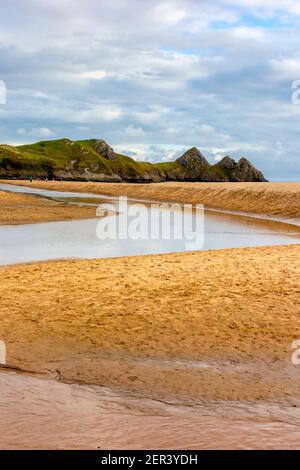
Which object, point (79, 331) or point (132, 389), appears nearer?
point (132, 389)

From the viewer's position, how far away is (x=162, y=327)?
37.6 feet

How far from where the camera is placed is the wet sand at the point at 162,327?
8945mm

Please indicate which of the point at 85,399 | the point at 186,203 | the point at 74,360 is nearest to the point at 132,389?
the point at 85,399

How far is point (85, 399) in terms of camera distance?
319 inches

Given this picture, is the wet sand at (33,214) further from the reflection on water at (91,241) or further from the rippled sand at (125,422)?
the rippled sand at (125,422)

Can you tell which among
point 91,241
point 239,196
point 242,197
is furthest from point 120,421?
point 239,196

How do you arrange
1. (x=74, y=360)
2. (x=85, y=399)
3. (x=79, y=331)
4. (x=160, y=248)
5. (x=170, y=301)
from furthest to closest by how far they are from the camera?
(x=160, y=248) → (x=170, y=301) → (x=79, y=331) → (x=74, y=360) → (x=85, y=399)

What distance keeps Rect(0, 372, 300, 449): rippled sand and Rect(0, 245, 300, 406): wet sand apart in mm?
458

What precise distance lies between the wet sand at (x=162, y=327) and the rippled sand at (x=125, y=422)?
46cm

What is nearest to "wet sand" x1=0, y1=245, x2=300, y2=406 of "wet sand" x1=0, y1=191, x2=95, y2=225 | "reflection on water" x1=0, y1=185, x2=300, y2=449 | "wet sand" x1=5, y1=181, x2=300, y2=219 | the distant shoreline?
"reflection on water" x1=0, y1=185, x2=300, y2=449

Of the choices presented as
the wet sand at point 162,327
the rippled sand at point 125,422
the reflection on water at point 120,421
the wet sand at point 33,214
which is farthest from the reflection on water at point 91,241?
the rippled sand at point 125,422
